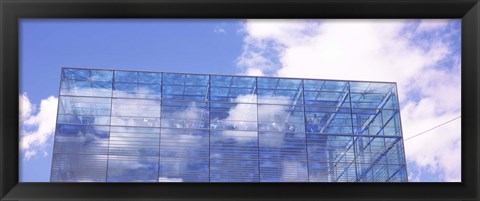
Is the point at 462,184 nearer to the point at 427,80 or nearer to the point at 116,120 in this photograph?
the point at 116,120

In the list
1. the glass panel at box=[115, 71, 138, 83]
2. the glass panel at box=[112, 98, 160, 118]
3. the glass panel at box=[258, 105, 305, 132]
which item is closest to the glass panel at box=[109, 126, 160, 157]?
the glass panel at box=[112, 98, 160, 118]

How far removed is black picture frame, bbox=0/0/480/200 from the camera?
669 millimetres

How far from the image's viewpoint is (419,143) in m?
11.3

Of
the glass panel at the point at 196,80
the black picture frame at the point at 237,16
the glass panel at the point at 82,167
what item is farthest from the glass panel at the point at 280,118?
the black picture frame at the point at 237,16

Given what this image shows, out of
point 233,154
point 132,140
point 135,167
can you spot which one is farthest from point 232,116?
point 135,167

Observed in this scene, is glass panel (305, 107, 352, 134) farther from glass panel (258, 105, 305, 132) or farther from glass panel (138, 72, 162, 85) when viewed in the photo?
glass panel (138, 72, 162, 85)

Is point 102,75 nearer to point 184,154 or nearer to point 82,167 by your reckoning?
point 82,167

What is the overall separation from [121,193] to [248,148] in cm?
1027

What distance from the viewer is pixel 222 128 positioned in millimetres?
10891

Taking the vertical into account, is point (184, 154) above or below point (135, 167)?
above

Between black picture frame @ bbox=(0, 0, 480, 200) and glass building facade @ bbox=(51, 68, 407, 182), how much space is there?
963cm

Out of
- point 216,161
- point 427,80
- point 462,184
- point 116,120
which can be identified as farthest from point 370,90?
point 462,184

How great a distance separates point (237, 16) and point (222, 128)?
402 inches

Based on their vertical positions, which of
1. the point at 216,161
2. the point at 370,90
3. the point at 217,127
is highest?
the point at 370,90
